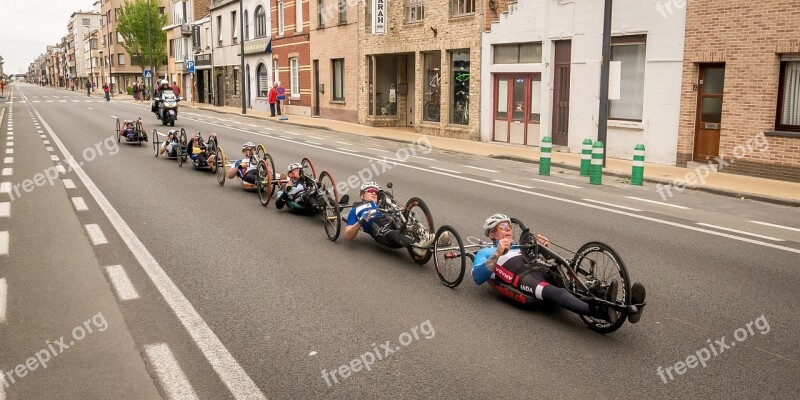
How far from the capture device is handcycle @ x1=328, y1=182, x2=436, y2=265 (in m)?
7.65

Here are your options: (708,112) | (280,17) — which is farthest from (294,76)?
(708,112)

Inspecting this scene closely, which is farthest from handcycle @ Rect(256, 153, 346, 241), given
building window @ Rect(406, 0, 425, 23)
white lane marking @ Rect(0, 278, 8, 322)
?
building window @ Rect(406, 0, 425, 23)

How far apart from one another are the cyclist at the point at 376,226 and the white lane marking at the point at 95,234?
10.2ft

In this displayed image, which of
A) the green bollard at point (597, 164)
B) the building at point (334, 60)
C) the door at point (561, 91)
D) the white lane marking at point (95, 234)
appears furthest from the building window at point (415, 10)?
the white lane marking at point (95, 234)

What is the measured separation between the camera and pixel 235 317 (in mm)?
5969

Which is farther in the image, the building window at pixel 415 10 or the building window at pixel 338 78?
the building window at pixel 338 78

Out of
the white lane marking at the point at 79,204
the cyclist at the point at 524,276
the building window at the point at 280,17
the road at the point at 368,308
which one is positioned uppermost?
the building window at the point at 280,17

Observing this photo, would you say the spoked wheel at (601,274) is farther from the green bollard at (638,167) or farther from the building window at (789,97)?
the building window at (789,97)

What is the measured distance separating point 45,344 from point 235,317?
1451mm

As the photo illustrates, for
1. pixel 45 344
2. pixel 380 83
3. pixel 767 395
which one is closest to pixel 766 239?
pixel 767 395

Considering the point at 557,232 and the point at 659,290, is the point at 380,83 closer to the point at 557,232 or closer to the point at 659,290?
the point at 557,232

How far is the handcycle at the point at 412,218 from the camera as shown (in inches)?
301

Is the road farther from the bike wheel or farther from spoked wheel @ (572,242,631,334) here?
the bike wheel

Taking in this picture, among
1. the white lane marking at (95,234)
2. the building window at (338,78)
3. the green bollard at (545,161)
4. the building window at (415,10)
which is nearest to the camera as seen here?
the white lane marking at (95,234)
